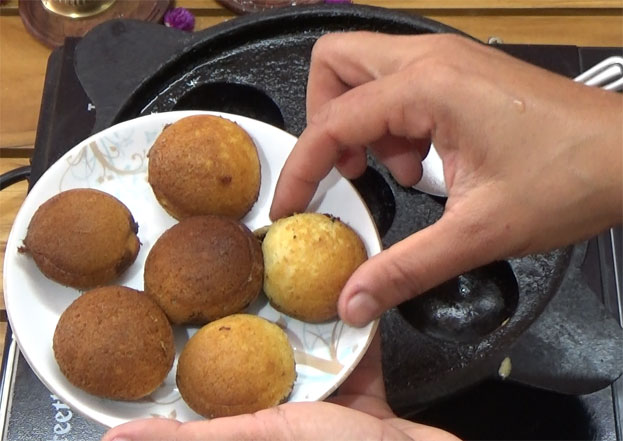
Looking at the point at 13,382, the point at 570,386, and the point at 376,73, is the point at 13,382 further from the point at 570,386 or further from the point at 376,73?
the point at 570,386

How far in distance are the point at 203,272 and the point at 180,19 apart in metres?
0.71

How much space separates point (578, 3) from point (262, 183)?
812mm

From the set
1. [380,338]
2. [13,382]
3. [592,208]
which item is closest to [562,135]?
[592,208]

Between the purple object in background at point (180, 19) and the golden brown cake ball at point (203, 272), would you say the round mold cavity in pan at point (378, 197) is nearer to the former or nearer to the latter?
the golden brown cake ball at point (203, 272)

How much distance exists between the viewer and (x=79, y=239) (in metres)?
0.87

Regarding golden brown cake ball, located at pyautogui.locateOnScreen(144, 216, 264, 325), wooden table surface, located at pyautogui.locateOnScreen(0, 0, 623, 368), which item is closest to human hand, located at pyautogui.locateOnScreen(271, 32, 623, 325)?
golden brown cake ball, located at pyautogui.locateOnScreen(144, 216, 264, 325)

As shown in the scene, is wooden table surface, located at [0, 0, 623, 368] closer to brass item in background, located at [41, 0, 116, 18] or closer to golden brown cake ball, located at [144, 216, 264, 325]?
brass item in background, located at [41, 0, 116, 18]

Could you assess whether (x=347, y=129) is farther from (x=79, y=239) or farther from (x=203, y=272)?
(x=79, y=239)

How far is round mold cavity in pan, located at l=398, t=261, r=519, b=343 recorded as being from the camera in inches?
40.0

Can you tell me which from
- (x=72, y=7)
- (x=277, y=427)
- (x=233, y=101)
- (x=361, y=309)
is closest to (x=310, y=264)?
(x=361, y=309)

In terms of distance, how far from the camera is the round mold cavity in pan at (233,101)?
1.12 metres

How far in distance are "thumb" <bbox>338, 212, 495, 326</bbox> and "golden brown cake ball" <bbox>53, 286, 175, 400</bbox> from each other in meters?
0.21

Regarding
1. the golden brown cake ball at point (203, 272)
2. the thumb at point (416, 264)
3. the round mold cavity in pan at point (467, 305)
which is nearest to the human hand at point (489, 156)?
the thumb at point (416, 264)

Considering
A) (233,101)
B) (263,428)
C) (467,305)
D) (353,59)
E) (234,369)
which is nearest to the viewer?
(263,428)
